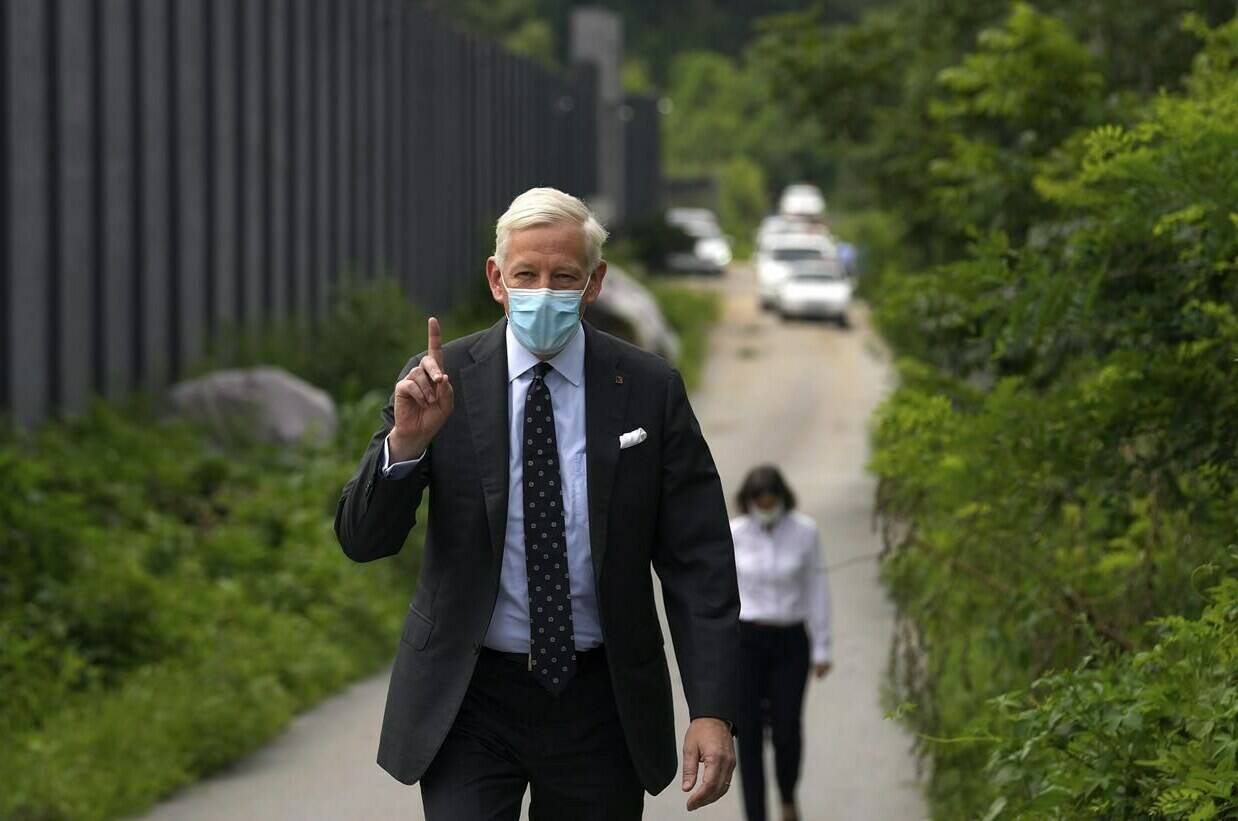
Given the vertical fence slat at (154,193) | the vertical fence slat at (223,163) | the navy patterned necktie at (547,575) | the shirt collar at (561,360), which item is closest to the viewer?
the navy patterned necktie at (547,575)

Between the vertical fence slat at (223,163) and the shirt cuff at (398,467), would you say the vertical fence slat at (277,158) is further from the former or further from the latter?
the shirt cuff at (398,467)

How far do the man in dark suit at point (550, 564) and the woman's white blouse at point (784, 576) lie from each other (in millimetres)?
3923

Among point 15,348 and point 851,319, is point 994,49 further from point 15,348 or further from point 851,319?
point 851,319

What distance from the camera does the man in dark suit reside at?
426 centimetres

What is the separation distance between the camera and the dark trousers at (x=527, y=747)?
4316 millimetres

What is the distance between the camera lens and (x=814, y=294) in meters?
41.7

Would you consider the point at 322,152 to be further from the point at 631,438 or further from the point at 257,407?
the point at 631,438

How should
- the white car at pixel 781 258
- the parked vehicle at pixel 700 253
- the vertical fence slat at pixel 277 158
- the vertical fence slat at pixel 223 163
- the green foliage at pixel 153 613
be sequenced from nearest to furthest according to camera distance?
1. the green foliage at pixel 153 613
2. the vertical fence slat at pixel 223 163
3. the vertical fence slat at pixel 277 158
4. the white car at pixel 781 258
5. the parked vehicle at pixel 700 253

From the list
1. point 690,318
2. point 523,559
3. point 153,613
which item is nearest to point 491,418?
point 523,559

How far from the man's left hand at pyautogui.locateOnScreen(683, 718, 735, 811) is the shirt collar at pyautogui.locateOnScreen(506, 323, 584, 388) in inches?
30.3

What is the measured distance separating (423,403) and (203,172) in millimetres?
16475

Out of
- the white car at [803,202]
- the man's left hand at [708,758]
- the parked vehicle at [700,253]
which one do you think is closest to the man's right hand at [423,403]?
the man's left hand at [708,758]

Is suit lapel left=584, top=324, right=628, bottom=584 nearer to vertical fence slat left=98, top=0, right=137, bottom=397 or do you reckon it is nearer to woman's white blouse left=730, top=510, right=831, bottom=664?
woman's white blouse left=730, top=510, right=831, bottom=664

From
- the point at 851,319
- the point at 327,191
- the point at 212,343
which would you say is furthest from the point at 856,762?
the point at 851,319
